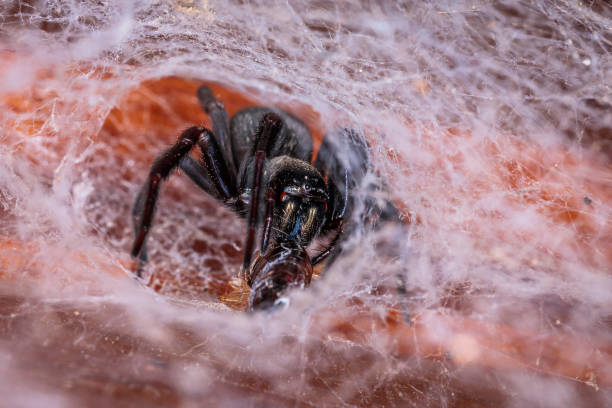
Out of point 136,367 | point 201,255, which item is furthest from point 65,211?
point 136,367

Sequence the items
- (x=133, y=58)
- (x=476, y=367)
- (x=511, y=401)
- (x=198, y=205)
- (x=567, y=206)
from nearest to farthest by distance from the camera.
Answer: (x=511, y=401) < (x=476, y=367) < (x=567, y=206) < (x=133, y=58) < (x=198, y=205)

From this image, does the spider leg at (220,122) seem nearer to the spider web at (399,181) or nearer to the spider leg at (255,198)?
the spider web at (399,181)

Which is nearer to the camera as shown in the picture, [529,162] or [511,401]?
[511,401]

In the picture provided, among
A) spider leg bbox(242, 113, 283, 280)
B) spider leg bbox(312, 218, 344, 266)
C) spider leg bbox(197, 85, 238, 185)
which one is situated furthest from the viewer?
spider leg bbox(197, 85, 238, 185)

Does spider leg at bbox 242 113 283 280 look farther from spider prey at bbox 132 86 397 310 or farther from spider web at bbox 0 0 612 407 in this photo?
spider web at bbox 0 0 612 407

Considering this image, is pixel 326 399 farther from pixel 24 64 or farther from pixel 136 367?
pixel 24 64

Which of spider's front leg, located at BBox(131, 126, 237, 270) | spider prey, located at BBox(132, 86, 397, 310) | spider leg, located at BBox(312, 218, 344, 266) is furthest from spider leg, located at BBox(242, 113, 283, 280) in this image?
spider leg, located at BBox(312, 218, 344, 266)

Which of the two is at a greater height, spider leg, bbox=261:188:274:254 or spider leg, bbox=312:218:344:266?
spider leg, bbox=261:188:274:254

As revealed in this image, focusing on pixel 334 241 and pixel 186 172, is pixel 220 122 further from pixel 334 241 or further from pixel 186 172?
pixel 334 241
